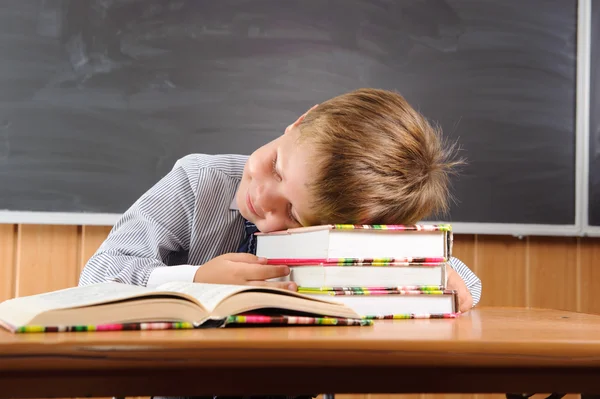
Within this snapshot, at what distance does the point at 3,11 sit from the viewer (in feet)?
6.16

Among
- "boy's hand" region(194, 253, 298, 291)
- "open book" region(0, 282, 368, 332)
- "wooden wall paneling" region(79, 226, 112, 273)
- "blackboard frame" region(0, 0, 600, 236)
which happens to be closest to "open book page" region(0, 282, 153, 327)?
"open book" region(0, 282, 368, 332)

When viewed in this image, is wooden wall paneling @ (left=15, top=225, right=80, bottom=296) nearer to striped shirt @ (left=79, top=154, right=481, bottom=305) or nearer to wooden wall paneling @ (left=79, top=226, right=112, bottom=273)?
wooden wall paneling @ (left=79, top=226, right=112, bottom=273)

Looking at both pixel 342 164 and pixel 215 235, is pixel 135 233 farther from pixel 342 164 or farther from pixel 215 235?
pixel 342 164

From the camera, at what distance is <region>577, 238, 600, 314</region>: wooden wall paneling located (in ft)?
7.52

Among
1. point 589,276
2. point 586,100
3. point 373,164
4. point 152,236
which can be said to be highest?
point 586,100

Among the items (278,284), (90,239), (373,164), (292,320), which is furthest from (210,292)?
(90,239)

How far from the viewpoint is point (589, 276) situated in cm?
231

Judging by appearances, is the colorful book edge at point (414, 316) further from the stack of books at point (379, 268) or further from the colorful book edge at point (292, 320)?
the colorful book edge at point (292, 320)

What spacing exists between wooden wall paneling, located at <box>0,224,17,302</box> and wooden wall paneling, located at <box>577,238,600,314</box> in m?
1.80

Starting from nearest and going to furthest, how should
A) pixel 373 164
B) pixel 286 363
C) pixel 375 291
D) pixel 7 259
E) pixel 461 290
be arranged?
pixel 286 363, pixel 375 291, pixel 373 164, pixel 461 290, pixel 7 259

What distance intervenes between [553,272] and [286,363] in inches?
75.7

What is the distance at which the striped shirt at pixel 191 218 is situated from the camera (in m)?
1.23

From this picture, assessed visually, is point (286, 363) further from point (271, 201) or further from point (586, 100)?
point (586, 100)

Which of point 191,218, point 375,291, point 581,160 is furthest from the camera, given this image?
point 581,160
